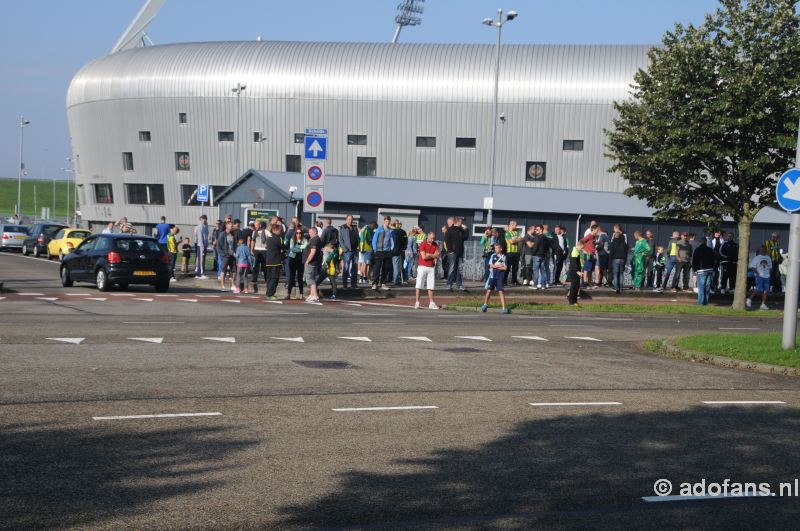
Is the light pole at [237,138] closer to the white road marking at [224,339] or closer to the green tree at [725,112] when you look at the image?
the green tree at [725,112]

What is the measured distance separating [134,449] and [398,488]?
1999 mm

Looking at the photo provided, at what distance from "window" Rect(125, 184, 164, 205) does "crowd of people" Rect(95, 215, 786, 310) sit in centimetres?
3960

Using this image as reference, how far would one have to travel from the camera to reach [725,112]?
26.0 metres

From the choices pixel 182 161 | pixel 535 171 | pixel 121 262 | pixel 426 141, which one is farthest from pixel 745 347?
pixel 182 161

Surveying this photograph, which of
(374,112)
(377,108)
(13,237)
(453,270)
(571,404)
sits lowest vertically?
(13,237)

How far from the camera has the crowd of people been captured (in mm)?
23844

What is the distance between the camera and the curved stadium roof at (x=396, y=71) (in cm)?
6144

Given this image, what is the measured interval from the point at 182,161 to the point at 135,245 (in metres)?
44.7

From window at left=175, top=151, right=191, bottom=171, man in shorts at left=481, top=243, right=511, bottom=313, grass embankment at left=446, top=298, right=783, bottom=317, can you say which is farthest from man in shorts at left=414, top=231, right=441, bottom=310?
window at left=175, top=151, right=191, bottom=171

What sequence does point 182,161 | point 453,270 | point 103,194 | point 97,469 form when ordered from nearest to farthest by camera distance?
point 97,469 → point 453,270 → point 182,161 → point 103,194

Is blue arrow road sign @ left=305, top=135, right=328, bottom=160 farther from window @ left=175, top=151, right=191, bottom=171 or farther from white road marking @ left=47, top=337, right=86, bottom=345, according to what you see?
window @ left=175, top=151, right=191, bottom=171

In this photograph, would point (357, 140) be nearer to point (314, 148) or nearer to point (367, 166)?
point (367, 166)

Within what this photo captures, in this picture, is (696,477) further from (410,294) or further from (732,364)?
(410,294)

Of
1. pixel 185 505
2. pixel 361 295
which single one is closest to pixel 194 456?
pixel 185 505
